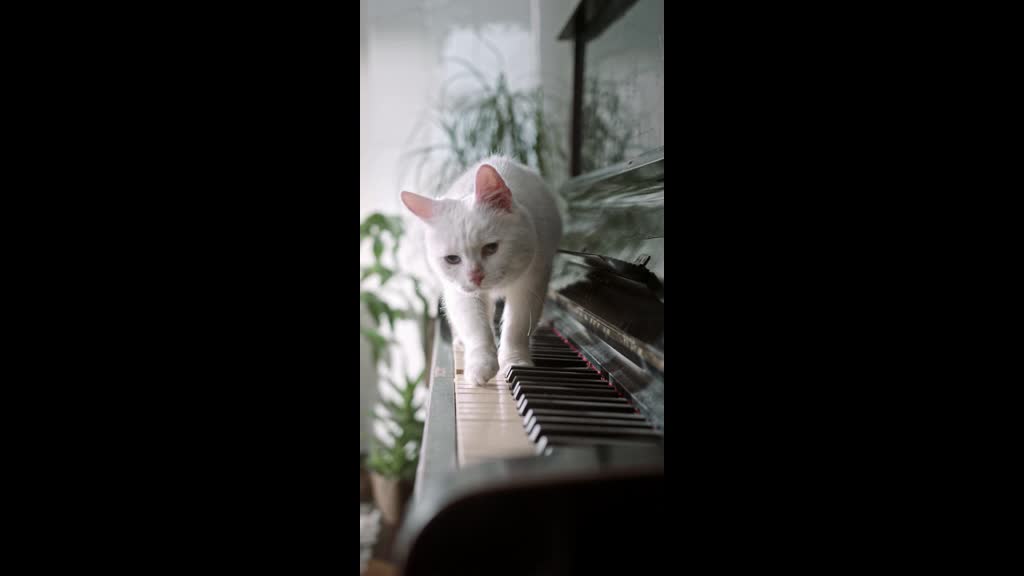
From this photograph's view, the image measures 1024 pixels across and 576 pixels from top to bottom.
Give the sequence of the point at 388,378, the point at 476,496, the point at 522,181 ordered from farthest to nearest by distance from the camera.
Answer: the point at 388,378 < the point at 522,181 < the point at 476,496

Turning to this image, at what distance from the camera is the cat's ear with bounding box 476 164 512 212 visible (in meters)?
0.89

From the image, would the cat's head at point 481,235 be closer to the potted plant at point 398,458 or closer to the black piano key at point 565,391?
the black piano key at point 565,391

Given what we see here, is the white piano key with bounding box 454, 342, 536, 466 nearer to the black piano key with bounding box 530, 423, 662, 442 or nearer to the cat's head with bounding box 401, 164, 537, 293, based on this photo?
the black piano key with bounding box 530, 423, 662, 442

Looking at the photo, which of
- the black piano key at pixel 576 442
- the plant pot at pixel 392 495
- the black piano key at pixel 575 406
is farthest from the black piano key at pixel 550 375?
the plant pot at pixel 392 495

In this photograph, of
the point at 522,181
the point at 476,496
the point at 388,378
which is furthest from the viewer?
the point at 388,378

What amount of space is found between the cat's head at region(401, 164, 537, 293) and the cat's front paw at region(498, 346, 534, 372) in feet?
0.33

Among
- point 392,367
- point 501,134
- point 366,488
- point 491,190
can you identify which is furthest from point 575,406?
point 366,488

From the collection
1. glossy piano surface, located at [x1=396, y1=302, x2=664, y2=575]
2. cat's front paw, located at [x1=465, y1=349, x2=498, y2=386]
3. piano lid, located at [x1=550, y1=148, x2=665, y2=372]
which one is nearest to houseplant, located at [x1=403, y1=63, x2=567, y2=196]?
piano lid, located at [x1=550, y1=148, x2=665, y2=372]

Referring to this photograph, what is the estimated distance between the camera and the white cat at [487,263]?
3.08ft
